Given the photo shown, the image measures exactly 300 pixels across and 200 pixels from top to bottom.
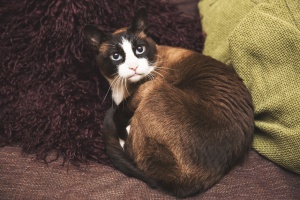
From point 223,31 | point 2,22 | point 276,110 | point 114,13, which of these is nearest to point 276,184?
point 276,110

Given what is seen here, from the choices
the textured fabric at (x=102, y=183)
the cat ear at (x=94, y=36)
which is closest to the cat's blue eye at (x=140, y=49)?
the cat ear at (x=94, y=36)

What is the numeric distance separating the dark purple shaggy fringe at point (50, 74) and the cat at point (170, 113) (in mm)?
81

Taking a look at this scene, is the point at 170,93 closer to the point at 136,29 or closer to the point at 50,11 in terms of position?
the point at 136,29

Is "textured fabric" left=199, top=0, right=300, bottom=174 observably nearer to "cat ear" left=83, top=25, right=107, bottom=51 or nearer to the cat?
the cat

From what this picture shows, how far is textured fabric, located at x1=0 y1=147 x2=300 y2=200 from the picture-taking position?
3.04ft

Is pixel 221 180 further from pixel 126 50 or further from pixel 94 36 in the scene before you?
pixel 94 36

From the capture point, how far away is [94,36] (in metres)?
1.19

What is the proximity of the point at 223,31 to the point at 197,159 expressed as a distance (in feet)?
2.19

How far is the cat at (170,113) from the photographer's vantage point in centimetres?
95

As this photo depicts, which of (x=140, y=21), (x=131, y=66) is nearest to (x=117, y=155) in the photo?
(x=131, y=66)

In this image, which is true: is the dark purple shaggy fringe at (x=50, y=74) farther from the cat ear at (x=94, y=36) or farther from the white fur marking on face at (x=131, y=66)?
the white fur marking on face at (x=131, y=66)

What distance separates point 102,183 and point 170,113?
1.09ft

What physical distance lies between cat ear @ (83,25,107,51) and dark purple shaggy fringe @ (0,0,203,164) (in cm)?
5

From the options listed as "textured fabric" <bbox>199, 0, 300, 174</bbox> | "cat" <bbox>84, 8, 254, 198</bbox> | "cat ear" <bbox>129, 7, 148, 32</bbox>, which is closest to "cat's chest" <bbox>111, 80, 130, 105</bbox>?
"cat" <bbox>84, 8, 254, 198</bbox>
